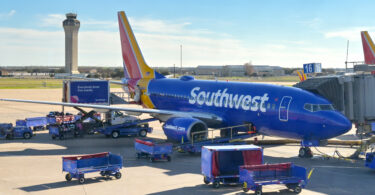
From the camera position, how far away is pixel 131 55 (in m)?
39.2

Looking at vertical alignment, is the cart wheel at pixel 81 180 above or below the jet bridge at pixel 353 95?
below

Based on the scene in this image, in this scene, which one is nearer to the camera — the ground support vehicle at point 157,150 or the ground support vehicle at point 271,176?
the ground support vehicle at point 271,176

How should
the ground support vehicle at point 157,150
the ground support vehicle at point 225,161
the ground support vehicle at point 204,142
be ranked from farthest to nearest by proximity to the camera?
the ground support vehicle at point 204,142 → the ground support vehicle at point 157,150 → the ground support vehicle at point 225,161

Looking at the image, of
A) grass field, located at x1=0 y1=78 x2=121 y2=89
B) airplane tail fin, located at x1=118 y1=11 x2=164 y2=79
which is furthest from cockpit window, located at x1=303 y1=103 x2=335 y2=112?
grass field, located at x1=0 y1=78 x2=121 y2=89

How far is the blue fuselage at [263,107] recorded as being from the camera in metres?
22.9

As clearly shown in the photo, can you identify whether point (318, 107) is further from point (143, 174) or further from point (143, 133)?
point (143, 133)

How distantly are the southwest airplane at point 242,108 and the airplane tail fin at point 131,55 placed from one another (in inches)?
45.1

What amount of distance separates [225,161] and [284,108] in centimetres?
697

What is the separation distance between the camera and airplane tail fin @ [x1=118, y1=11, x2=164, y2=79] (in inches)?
1521

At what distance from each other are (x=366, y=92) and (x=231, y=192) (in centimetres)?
1130

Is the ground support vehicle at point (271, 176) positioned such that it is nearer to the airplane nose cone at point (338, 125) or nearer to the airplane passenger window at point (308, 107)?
the airplane nose cone at point (338, 125)

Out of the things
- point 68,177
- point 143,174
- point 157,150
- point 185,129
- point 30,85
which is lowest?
point 143,174

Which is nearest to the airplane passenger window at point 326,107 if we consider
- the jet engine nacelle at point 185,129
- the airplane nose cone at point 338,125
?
the airplane nose cone at point 338,125

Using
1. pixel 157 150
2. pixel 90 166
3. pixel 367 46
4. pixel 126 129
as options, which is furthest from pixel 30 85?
pixel 90 166
